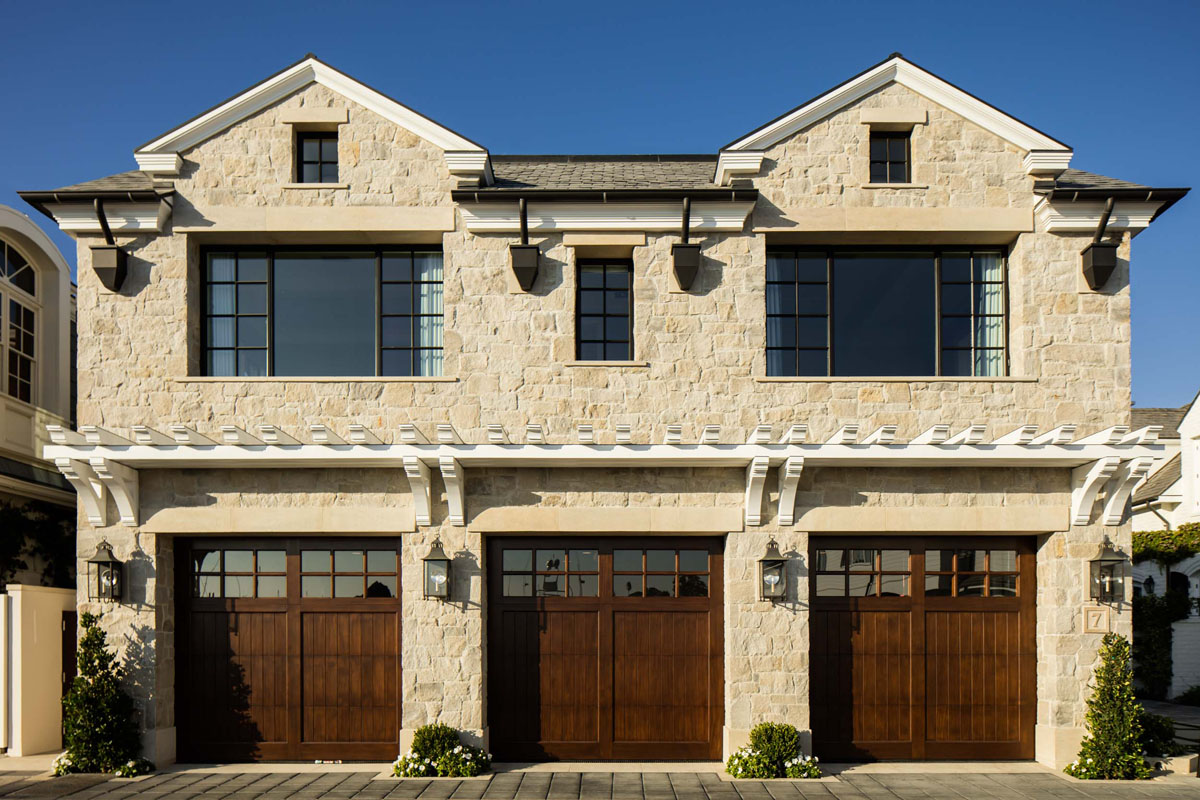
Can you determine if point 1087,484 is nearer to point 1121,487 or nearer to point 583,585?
point 1121,487

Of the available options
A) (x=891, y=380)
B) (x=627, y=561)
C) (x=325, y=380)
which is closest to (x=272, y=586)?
(x=325, y=380)

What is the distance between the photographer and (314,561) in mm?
11086

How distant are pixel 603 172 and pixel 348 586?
7139 millimetres

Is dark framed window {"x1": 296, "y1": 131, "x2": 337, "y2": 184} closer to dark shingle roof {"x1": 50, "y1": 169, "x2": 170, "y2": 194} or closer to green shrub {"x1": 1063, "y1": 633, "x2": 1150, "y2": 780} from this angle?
dark shingle roof {"x1": 50, "y1": 169, "x2": 170, "y2": 194}

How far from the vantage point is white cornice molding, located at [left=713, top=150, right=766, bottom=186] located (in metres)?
10.9

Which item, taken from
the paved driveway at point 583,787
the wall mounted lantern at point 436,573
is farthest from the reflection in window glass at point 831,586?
the wall mounted lantern at point 436,573

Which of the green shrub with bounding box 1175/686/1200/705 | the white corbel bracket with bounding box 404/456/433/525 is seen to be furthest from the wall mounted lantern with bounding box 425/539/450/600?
the green shrub with bounding box 1175/686/1200/705

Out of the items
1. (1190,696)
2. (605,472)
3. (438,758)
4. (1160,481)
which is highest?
(605,472)

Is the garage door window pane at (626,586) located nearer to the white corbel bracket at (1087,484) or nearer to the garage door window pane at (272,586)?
the garage door window pane at (272,586)

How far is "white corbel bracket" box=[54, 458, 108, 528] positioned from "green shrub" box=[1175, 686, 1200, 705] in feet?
67.6

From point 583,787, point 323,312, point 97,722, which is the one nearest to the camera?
point 583,787

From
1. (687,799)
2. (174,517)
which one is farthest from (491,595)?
(174,517)

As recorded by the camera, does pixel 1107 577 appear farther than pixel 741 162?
No

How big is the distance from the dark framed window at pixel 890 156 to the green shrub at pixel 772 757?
7.56m
